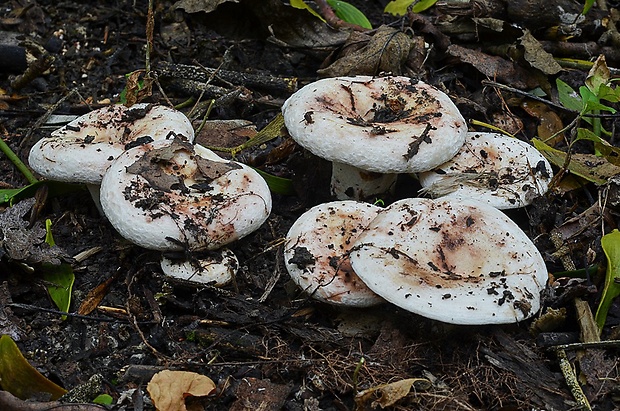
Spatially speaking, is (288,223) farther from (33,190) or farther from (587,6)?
(587,6)

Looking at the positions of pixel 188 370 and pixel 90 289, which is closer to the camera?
pixel 188 370

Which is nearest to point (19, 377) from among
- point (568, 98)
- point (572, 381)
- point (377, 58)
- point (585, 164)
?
point (572, 381)

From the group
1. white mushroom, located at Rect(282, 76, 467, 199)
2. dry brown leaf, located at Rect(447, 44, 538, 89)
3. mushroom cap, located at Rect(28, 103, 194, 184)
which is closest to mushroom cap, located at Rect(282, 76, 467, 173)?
white mushroom, located at Rect(282, 76, 467, 199)

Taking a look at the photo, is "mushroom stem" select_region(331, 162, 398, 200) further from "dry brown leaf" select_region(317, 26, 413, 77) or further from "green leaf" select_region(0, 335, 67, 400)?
"green leaf" select_region(0, 335, 67, 400)

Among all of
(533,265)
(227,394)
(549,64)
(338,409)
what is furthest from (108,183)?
(549,64)

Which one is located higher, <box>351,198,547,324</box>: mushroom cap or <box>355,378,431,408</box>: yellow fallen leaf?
<box>351,198,547,324</box>: mushroom cap

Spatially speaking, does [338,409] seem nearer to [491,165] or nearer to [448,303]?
[448,303]

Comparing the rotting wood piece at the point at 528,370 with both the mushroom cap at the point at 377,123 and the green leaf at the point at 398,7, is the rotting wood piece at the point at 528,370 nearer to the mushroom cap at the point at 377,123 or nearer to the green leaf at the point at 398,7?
the mushroom cap at the point at 377,123

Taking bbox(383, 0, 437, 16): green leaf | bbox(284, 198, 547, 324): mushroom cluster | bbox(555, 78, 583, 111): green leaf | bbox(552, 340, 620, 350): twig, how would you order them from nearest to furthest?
1. bbox(284, 198, 547, 324): mushroom cluster
2. bbox(552, 340, 620, 350): twig
3. bbox(555, 78, 583, 111): green leaf
4. bbox(383, 0, 437, 16): green leaf
